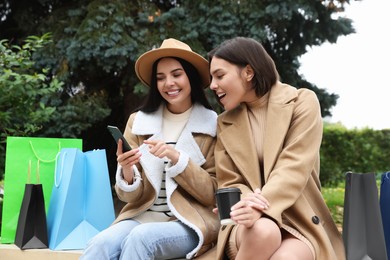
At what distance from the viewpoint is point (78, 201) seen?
2918 millimetres

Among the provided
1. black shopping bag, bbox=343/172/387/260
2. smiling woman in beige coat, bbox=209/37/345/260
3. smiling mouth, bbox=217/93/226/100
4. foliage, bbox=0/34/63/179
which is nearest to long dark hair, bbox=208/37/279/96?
smiling woman in beige coat, bbox=209/37/345/260

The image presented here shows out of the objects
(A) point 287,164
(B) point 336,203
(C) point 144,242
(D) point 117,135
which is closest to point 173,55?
(D) point 117,135

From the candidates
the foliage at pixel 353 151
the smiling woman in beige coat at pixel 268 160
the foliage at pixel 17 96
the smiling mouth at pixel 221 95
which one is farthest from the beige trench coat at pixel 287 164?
the foliage at pixel 353 151

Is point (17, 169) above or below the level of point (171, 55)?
below

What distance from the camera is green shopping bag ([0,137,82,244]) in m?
2.97

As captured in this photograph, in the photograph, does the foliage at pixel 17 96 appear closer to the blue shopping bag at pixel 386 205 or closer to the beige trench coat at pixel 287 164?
the beige trench coat at pixel 287 164

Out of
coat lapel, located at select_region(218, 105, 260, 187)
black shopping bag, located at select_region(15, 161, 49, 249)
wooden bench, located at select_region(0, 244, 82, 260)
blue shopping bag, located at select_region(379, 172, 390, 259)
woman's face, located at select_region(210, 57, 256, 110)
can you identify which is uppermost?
woman's face, located at select_region(210, 57, 256, 110)

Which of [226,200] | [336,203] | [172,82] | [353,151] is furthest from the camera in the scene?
[353,151]

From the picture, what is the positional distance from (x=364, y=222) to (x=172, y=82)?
1107 mm

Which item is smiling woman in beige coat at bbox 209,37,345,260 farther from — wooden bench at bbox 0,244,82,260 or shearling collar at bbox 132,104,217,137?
wooden bench at bbox 0,244,82,260

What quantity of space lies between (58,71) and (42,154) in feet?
11.1

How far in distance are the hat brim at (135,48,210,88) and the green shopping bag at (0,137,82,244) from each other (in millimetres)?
708

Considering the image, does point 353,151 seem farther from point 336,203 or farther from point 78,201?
point 78,201

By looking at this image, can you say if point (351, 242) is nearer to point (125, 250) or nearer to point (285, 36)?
point (125, 250)
